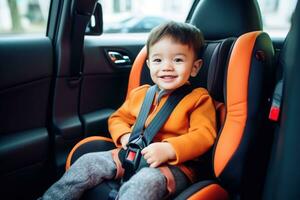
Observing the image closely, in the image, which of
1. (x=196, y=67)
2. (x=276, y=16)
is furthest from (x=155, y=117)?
(x=276, y=16)

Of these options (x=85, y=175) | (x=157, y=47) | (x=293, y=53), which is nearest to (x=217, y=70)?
(x=157, y=47)

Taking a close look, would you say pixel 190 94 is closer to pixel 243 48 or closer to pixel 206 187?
pixel 243 48

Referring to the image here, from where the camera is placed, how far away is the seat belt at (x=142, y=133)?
1.32 m

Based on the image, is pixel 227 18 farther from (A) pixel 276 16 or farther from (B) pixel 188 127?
(A) pixel 276 16

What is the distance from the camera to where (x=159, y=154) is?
48.9 inches

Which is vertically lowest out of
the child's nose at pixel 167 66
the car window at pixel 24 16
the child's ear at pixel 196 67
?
the child's ear at pixel 196 67

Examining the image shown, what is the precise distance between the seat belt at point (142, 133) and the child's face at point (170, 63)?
0.05 meters

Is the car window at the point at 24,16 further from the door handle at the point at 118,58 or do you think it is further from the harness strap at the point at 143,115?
the harness strap at the point at 143,115

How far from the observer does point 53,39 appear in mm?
1663

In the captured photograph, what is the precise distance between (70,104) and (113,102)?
1.14 feet

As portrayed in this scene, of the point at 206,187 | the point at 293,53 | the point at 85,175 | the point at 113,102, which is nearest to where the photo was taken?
the point at 293,53

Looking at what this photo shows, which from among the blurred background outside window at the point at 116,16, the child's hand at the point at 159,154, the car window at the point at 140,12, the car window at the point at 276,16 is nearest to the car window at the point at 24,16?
the blurred background outside window at the point at 116,16

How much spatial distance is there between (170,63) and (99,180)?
1.81 feet

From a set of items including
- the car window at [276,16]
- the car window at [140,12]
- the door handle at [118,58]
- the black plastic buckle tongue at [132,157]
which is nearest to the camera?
the black plastic buckle tongue at [132,157]
